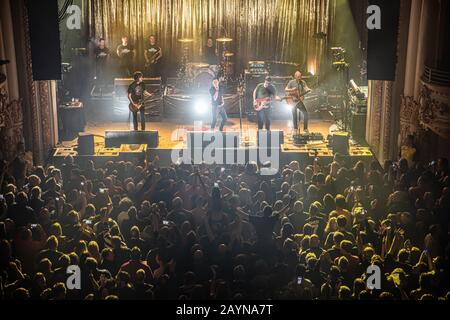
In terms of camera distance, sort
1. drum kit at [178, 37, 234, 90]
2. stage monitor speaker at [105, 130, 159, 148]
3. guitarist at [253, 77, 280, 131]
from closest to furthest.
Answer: stage monitor speaker at [105, 130, 159, 148]
guitarist at [253, 77, 280, 131]
drum kit at [178, 37, 234, 90]

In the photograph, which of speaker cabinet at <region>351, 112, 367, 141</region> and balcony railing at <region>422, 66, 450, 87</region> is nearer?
balcony railing at <region>422, 66, 450, 87</region>

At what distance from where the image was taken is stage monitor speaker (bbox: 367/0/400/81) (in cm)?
1559

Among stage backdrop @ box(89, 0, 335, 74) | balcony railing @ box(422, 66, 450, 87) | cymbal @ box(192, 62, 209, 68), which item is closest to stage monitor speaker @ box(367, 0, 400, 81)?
balcony railing @ box(422, 66, 450, 87)

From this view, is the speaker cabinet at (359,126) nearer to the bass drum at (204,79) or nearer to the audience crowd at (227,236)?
the bass drum at (204,79)

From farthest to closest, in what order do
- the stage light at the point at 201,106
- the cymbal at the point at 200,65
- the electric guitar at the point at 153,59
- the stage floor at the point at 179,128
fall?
1. the electric guitar at the point at 153,59
2. the cymbal at the point at 200,65
3. the stage light at the point at 201,106
4. the stage floor at the point at 179,128

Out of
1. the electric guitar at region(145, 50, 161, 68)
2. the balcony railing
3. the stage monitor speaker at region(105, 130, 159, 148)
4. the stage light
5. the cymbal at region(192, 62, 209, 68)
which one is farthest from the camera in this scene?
the electric guitar at region(145, 50, 161, 68)

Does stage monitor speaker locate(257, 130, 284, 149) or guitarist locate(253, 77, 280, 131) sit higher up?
guitarist locate(253, 77, 280, 131)

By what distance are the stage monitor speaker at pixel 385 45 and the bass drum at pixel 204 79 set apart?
5.46 meters

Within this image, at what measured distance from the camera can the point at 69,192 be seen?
11.4 m

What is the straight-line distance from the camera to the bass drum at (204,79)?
65.8 feet

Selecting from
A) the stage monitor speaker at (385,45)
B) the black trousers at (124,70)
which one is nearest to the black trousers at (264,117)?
the stage monitor speaker at (385,45)

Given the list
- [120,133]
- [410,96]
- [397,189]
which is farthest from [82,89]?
[397,189]

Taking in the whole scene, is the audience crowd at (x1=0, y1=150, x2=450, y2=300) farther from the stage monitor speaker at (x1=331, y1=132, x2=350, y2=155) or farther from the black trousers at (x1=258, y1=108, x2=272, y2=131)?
the black trousers at (x1=258, y1=108, x2=272, y2=131)
